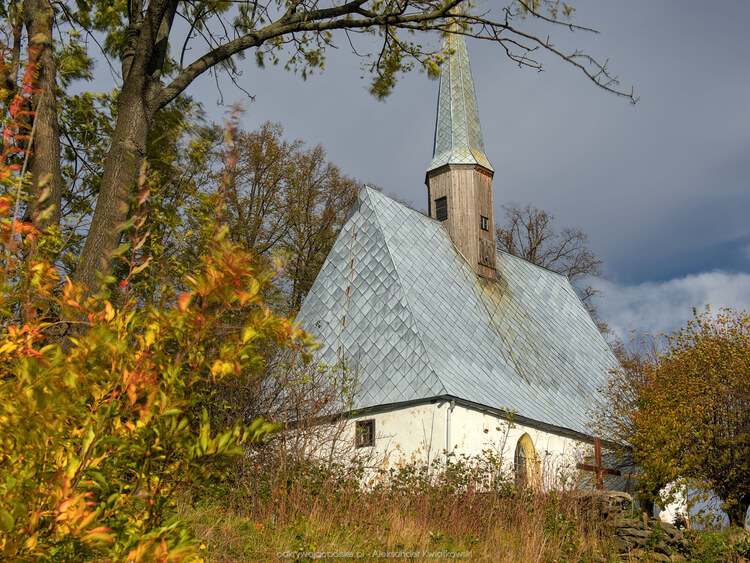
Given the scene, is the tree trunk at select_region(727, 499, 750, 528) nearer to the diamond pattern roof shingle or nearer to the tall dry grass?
the diamond pattern roof shingle

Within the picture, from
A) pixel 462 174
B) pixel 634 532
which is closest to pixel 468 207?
pixel 462 174

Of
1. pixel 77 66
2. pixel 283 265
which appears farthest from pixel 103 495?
pixel 77 66

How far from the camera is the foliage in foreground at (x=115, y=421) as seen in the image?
7.49ft

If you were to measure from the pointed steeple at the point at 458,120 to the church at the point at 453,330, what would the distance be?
52 millimetres

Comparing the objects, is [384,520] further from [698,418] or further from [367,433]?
[698,418]

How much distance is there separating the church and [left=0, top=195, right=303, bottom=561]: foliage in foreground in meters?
9.08

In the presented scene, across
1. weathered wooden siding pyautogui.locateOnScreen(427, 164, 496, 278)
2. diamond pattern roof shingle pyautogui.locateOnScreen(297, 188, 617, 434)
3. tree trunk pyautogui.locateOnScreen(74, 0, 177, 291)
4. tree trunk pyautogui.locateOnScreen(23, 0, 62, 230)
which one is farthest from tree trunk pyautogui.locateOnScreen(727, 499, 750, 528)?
tree trunk pyautogui.locateOnScreen(23, 0, 62, 230)

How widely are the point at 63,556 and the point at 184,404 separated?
77 cm

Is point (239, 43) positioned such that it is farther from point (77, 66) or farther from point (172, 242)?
point (172, 242)

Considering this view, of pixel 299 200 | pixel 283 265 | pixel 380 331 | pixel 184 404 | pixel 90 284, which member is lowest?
pixel 184 404

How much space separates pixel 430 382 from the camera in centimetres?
1513

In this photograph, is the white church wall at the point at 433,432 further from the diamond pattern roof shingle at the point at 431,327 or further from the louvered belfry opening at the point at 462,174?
the louvered belfry opening at the point at 462,174

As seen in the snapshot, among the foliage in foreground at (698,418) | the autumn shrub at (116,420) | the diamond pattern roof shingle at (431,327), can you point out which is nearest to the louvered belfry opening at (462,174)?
the diamond pattern roof shingle at (431,327)

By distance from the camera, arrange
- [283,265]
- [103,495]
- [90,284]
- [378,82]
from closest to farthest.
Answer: [103,495] < [283,265] < [90,284] < [378,82]
